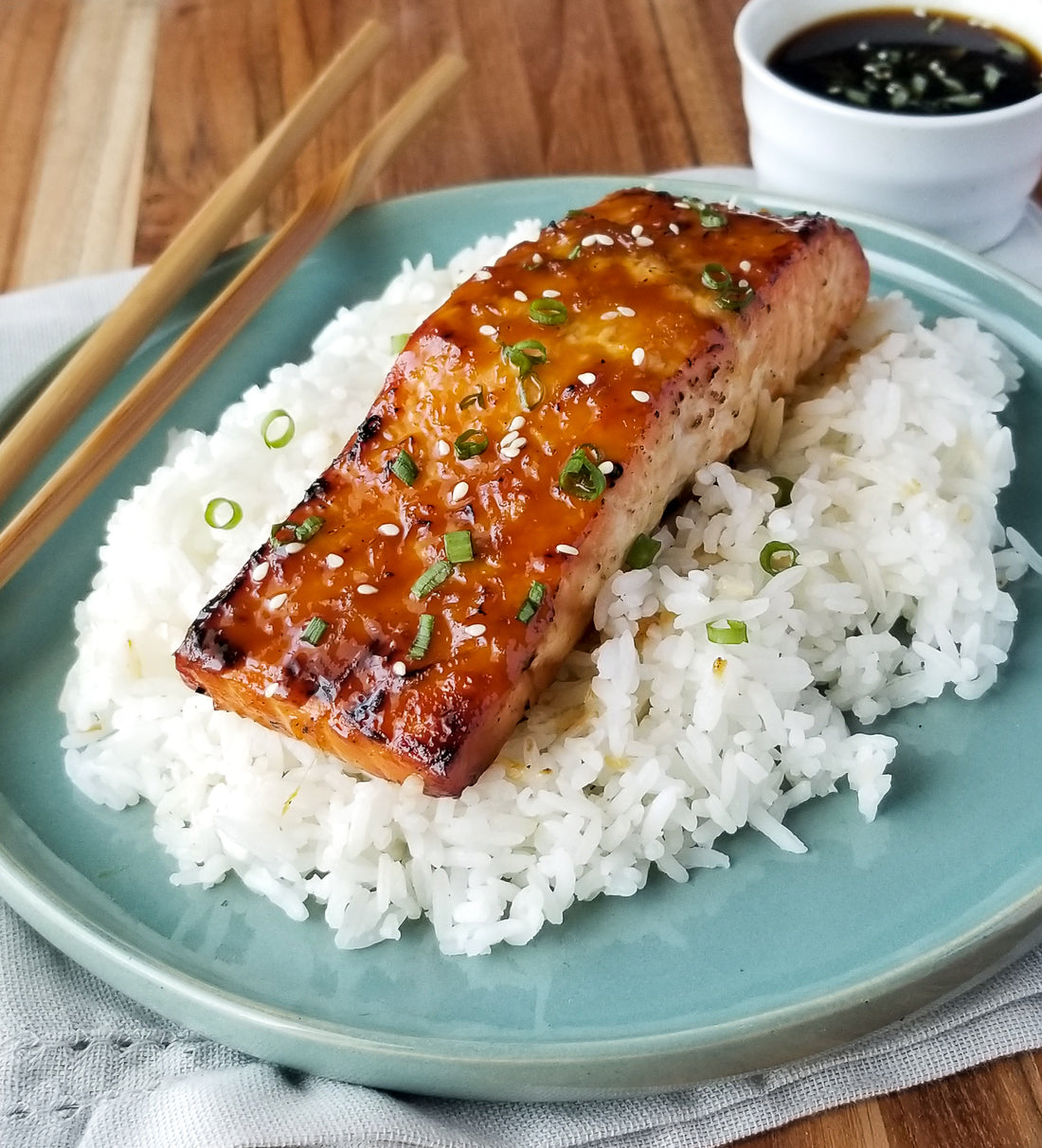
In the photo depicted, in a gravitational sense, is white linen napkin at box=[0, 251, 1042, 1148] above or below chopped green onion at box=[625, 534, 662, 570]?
below

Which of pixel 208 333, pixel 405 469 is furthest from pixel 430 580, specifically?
pixel 208 333

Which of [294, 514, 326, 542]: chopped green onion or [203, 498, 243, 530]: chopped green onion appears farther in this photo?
[203, 498, 243, 530]: chopped green onion

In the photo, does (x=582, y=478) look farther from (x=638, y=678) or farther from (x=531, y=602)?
(x=638, y=678)

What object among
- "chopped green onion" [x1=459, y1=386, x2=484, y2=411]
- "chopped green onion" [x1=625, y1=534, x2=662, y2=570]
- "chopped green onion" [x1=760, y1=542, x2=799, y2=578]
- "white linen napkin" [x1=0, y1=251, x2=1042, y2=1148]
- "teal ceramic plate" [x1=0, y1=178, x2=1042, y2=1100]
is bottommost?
"white linen napkin" [x1=0, y1=251, x2=1042, y2=1148]

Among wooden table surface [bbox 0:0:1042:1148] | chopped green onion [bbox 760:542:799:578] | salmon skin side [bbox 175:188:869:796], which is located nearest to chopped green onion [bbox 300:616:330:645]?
salmon skin side [bbox 175:188:869:796]

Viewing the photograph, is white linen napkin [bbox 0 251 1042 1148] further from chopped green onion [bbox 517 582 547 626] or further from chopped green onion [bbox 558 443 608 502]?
chopped green onion [bbox 558 443 608 502]

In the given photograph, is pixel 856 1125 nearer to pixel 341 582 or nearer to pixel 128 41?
pixel 341 582

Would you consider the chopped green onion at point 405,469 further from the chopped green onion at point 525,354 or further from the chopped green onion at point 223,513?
the chopped green onion at point 223,513

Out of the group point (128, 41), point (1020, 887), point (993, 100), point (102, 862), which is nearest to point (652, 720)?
point (1020, 887)
